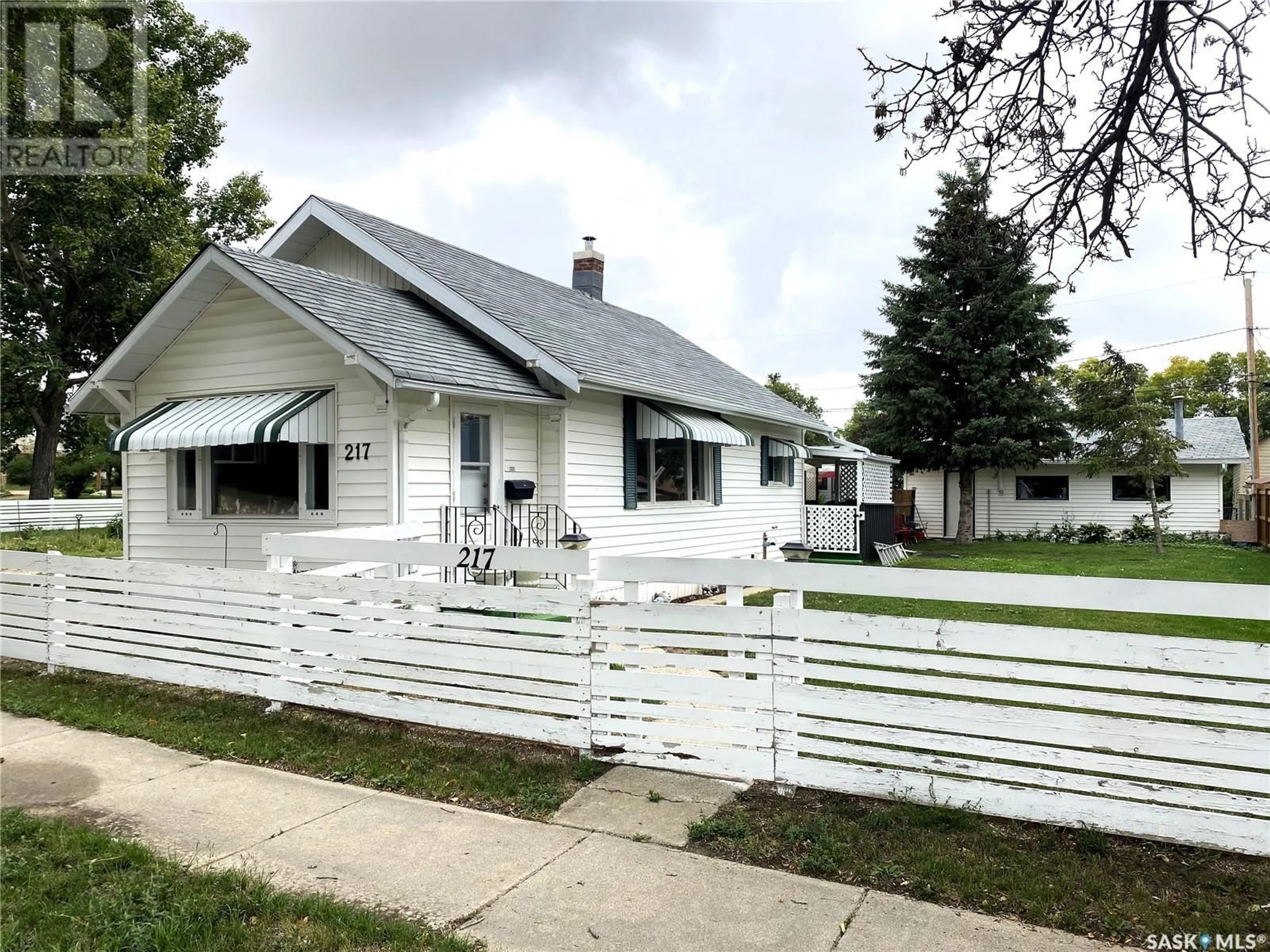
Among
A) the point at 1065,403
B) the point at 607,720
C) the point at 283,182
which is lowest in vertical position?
the point at 607,720

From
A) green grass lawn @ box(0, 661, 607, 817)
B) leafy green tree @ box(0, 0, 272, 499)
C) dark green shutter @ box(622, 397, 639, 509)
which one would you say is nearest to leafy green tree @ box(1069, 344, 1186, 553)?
dark green shutter @ box(622, 397, 639, 509)

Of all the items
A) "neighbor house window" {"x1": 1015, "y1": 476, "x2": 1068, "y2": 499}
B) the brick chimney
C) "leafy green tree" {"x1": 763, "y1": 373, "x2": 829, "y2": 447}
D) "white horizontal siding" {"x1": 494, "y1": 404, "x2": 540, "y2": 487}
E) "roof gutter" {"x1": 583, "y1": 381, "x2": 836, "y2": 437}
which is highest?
"leafy green tree" {"x1": 763, "y1": 373, "x2": 829, "y2": 447}

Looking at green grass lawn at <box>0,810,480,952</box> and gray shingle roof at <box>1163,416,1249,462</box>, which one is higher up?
gray shingle roof at <box>1163,416,1249,462</box>

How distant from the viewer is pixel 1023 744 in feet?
12.5

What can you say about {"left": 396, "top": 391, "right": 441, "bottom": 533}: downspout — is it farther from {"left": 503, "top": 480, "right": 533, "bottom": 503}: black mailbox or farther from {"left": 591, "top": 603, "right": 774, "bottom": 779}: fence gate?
{"left": 591, "top": 603, "right": 774, "bottom": 779}: fence gate

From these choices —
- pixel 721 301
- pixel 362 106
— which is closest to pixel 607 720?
pixel 362 106

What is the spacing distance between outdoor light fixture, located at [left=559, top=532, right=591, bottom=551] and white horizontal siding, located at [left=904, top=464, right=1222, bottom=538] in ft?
67.1

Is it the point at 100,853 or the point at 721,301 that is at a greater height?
the point at 721,301

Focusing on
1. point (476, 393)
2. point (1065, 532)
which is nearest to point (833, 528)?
point (1065, 532)

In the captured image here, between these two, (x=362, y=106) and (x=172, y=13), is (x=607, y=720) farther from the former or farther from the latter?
(x=172, y=13)

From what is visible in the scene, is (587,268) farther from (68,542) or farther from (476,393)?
(68,542)

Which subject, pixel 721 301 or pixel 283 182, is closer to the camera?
pixel 721 301

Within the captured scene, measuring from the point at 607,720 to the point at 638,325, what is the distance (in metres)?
13.9

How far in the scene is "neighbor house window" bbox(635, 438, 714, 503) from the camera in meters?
13.0
